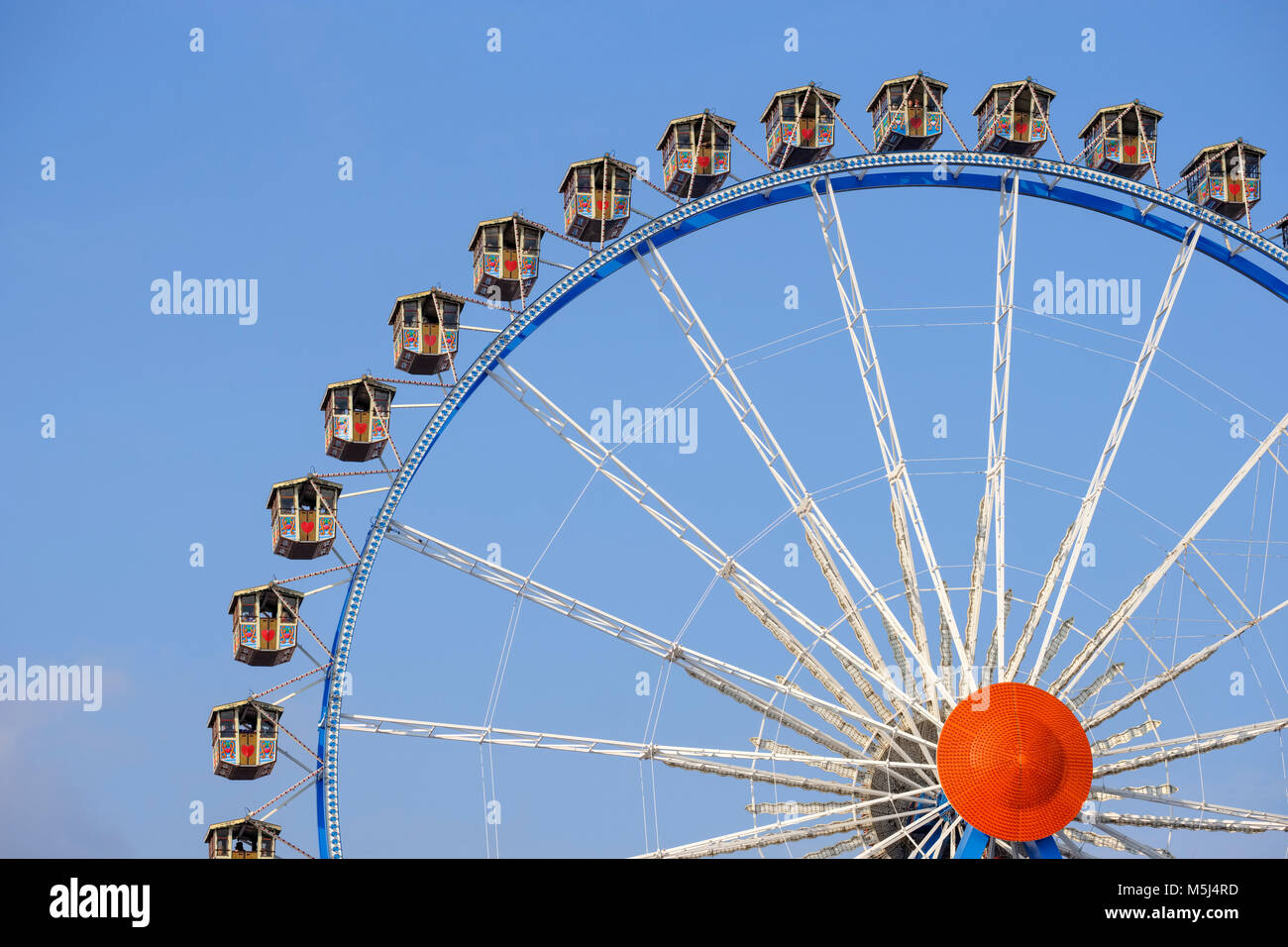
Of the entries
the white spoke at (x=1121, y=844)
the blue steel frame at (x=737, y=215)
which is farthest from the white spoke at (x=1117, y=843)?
the blue steel frame at (x=737, y=215)

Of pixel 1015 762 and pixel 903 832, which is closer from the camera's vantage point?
pixel 1015 762

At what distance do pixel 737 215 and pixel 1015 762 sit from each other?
1082cm

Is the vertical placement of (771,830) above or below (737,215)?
below

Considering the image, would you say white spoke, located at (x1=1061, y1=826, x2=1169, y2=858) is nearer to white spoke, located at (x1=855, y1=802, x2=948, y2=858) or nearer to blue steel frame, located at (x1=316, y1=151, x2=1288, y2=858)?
white spoke, located at (x1=855, y1=802, x2=948, y2=858)

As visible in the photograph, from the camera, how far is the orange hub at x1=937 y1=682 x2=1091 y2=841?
86.9 feet

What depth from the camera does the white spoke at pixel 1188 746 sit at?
2841 cm

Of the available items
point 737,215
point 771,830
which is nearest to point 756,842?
point 771,830

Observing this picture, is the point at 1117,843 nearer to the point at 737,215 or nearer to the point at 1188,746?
the point at 1188,746

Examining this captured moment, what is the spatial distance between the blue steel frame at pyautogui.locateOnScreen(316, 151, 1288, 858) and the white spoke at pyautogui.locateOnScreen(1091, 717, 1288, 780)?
8386 millimetres

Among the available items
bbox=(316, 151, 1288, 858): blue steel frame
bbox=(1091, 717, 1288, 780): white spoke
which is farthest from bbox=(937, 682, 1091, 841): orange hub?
bbox=(316, 151, 1288, 858): blue steel frame

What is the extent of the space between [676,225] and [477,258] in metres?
3.64

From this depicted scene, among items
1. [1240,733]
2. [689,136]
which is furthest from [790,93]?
[1240,733]

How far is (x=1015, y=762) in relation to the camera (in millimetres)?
26594
